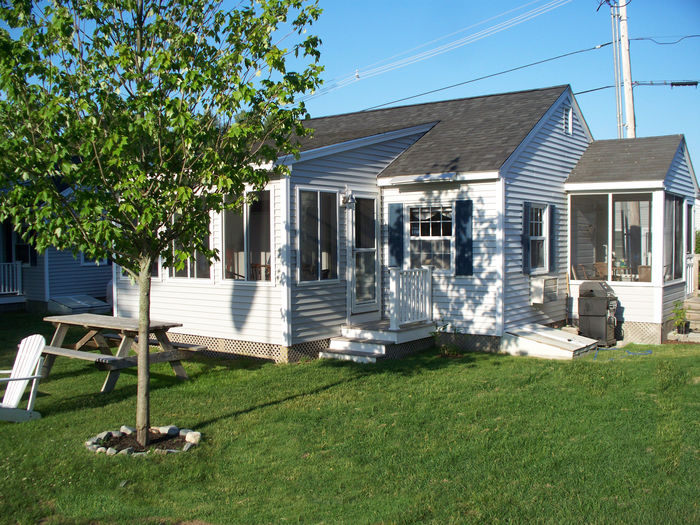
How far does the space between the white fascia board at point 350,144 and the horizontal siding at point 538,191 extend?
2298 mm

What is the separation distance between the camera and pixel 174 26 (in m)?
6.14

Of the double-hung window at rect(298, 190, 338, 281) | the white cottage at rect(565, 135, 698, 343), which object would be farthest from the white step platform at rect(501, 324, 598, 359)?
the double-hung window at rect(298, 190, 338, 281)

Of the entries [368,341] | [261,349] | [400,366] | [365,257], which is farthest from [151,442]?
[365,257]

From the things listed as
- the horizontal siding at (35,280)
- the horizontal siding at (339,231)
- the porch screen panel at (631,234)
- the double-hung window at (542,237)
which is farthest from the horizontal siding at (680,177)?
the horizontal siding at (35,280)

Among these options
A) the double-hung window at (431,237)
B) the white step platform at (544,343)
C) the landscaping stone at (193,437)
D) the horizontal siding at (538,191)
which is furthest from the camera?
the double-hung window at (431,237)

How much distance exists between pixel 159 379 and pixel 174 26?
499 cm

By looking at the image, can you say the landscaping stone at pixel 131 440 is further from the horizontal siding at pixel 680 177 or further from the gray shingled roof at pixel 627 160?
the horizontal siding at pixel 680 177

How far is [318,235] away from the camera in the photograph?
10422mm

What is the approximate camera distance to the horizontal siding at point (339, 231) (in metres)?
10.0

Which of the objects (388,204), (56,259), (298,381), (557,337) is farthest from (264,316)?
(56,259)

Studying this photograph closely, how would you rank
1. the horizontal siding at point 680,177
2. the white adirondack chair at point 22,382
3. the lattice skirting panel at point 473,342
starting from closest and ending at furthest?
1. the white adirondack chair at point 22,382
2. the lattice skirting panel at point 473,342
3. the horizontal siding at point 680,177

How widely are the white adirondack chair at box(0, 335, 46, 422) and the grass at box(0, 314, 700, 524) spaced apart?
190 mm

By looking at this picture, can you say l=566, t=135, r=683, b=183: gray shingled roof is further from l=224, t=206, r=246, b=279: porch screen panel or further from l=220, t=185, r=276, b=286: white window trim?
l=224, t=206, r=246, b=279: porch screen panel

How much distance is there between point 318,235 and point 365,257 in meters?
1.34
